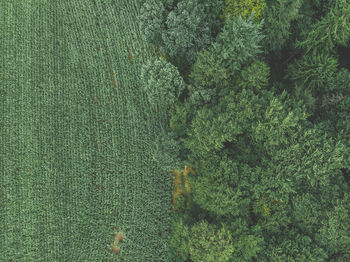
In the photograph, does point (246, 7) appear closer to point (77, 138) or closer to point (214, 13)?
point (214, 13)

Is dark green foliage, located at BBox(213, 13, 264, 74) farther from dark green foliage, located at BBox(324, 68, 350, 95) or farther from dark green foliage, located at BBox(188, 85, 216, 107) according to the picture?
dark green foliage, located at BBox(324, 68, 350, 95)

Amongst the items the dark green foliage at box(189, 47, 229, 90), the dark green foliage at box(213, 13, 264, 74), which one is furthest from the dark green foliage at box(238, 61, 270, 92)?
the dark green foliage at box(189, 47, 229, 90)

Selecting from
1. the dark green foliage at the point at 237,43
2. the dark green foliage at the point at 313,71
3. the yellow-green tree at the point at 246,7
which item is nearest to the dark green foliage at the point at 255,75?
the dark green foliage at the point at 237,43

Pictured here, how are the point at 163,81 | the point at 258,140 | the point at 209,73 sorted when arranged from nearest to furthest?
the point at 258,140
the point at 209,73
the point at 163,81

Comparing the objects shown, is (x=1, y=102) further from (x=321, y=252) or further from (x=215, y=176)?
(x=321, y=252)

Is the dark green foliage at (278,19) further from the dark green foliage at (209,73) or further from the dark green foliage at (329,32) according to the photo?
the dark green foliage at (209,73)

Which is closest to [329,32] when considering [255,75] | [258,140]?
[255,75]

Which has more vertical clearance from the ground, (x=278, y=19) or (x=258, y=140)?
(x=278, y=19)

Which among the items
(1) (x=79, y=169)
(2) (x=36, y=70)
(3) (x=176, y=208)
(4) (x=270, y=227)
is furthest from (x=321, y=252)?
(2) (x=36, y=70)

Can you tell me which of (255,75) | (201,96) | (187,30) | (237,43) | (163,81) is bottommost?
(163,81)
